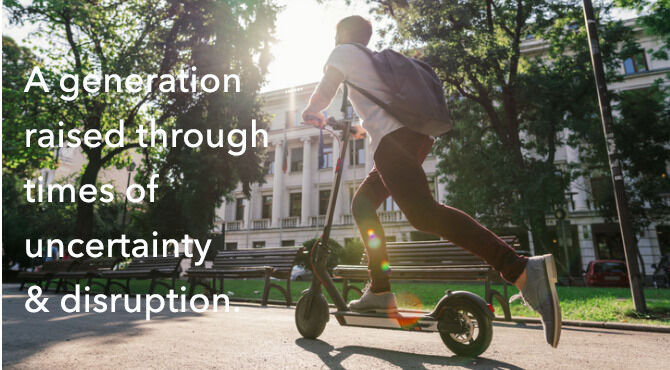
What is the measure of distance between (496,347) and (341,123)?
192 centimetres

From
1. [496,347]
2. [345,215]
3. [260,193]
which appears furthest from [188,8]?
[260,193]

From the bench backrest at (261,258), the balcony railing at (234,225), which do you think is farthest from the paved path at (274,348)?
the balcony railing at (234,225)

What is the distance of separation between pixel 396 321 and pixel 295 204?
3683 centimetres

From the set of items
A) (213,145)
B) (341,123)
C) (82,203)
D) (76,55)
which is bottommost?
(341,123)

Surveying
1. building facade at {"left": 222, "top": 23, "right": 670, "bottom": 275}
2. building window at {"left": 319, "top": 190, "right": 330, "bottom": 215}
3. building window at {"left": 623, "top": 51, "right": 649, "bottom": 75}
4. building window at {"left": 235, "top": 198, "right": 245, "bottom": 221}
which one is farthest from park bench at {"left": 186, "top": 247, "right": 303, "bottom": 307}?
building window at {"left": 235, "top": 198, "right": 245, "bottom": 221}

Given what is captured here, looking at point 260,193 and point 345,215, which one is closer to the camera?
point 345,215

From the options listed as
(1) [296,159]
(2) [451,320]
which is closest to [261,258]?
(2) [451,320]

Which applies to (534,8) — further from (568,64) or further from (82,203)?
(82,203)

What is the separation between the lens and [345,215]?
1395 inches

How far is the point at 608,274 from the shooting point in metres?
21.3

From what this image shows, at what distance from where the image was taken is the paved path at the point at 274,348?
2.40 metres

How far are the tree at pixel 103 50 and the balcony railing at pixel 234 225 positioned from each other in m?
22.8

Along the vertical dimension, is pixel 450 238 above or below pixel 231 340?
above

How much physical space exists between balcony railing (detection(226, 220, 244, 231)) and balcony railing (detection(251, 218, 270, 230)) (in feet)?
5.25
